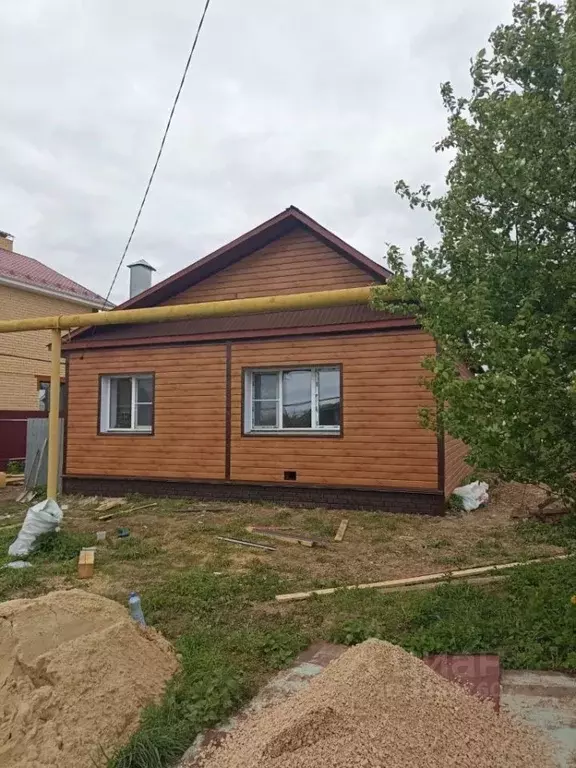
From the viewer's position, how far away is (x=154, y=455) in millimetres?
11523

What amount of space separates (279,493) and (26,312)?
519 inches

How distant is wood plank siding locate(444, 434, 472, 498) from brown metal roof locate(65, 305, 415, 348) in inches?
91.0

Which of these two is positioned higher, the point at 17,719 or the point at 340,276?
the point at 340,276

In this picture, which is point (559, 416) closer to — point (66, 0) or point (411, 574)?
point (411, 574)

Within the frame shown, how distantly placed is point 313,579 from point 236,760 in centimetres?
340

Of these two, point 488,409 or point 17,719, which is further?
point 488,409

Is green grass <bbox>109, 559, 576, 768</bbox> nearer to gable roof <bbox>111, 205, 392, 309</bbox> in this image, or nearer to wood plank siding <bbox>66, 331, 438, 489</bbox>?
wood plank siding <bbox>66, 331, 438, 489</bbox>

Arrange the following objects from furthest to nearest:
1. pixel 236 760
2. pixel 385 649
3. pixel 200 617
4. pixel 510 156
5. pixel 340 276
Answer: pixel 340 276 < pixel 200 617 < pixel 510 156 < pixel 385 649 < pixel 236 760

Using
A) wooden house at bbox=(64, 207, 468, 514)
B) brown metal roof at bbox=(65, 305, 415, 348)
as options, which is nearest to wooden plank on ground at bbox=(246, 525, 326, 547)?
wooden house at bbox=(64, 207, 468, 514)

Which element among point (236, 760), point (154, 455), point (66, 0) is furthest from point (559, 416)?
point (154, 455)

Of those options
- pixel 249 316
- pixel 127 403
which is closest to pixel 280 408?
pixel 249 316

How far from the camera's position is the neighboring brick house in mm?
18562

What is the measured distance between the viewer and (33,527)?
722 cm

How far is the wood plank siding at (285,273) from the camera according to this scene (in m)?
10.7
